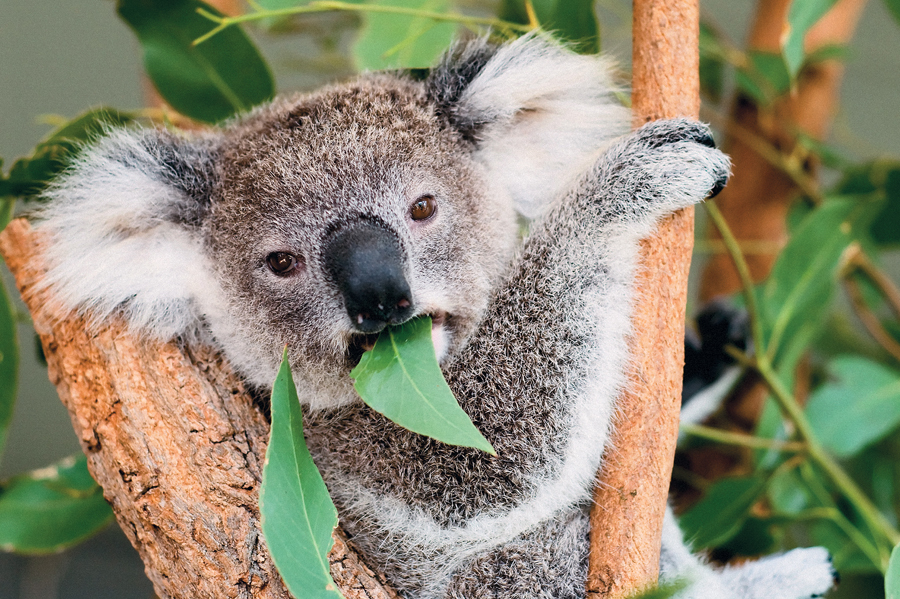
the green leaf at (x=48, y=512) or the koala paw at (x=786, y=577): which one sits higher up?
the green leaf at (x=48, y=512)

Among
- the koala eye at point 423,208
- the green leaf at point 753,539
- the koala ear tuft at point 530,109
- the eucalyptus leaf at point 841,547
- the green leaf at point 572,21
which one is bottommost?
the eucalyptus leaf at point 841,547

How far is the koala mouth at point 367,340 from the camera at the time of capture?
1.53 meters

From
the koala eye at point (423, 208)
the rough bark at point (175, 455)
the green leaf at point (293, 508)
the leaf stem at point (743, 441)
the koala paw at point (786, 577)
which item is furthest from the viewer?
the leaf stem at point (743, 441)

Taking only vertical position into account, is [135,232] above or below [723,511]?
above

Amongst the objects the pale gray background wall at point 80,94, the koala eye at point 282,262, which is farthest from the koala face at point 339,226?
the pale gray background wall at point 80,94

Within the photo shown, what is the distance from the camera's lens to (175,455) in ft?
4.62

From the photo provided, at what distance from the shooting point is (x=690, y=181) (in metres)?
1.48

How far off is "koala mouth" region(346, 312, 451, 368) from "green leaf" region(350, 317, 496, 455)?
141 millimetres

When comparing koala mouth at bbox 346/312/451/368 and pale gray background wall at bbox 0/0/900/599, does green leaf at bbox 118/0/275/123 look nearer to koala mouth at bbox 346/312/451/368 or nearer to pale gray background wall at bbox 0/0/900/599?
koala mouth at bbox 346/312/451/368

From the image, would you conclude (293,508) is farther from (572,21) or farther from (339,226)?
(572,21)

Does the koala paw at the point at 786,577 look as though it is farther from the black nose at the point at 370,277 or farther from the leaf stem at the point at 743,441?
the black nose at the point at 370,277

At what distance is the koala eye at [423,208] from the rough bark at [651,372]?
46 centimetres

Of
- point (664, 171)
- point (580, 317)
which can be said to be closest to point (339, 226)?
point (580, 317)

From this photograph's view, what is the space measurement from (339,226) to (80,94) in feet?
10.0
